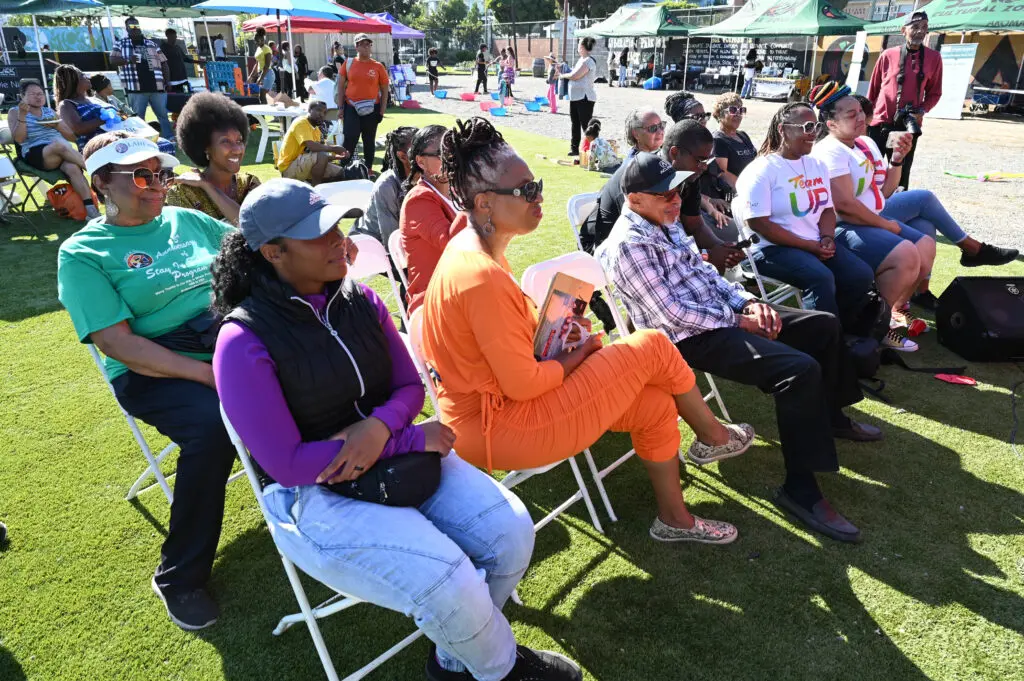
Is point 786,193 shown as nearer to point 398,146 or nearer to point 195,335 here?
point 398,146

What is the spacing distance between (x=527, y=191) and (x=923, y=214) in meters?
4.39

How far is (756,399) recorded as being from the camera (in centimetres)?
428

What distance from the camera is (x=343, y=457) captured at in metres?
2.04

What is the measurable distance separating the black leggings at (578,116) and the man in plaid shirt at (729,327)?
943 cm

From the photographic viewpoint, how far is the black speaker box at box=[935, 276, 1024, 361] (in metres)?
4.47

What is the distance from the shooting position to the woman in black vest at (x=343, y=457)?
6.31 feet

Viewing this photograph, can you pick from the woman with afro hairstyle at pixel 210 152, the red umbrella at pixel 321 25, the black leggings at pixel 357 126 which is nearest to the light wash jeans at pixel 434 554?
the woman with afro hairstyle at pixel 210 152

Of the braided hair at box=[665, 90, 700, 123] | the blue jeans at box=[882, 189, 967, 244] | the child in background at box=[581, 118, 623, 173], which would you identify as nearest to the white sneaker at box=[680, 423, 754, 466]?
the blue jeans at box=[882, 189, 967, 244]

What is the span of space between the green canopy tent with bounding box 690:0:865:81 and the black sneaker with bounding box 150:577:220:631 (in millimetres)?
23021

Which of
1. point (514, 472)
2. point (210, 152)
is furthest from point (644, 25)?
point (514, 472)

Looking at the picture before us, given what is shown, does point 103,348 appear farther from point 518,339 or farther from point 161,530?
point 518,339

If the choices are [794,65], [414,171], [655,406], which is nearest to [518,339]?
[655,406]

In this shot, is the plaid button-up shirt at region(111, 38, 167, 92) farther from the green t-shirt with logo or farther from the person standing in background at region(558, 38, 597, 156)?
the green t-shirt with logo

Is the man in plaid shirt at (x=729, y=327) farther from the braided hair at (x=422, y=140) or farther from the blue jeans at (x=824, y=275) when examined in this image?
the braided hair at (x=422, y=140)
